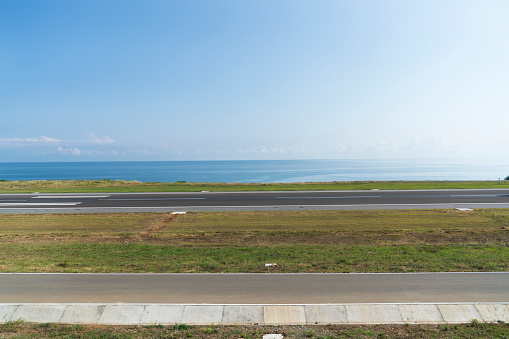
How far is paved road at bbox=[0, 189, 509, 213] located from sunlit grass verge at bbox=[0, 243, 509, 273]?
39.8 ft

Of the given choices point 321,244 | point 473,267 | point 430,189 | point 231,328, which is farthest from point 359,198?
point 231,328

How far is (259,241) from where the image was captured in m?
17.1

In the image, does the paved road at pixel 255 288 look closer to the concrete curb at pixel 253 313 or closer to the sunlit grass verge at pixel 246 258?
the concrete curb at pixel 253 313

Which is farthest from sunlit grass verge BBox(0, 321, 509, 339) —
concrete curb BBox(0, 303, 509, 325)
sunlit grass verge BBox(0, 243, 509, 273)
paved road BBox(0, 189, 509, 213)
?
paved road BBox(0, 189, 509, 213)

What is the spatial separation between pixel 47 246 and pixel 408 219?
22.9 m

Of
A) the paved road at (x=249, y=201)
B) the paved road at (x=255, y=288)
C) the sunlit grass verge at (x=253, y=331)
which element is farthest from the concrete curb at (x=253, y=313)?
the paved road at (x=249, y=201)

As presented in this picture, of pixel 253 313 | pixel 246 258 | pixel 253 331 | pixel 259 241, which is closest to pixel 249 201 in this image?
pixel 259 241

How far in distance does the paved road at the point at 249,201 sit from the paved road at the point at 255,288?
16.2 metres

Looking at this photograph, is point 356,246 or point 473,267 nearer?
point 473,267

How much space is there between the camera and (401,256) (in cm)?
1335

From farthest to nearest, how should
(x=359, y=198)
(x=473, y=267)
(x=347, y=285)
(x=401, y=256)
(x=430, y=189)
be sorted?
(x=430, y=189) → (x=359, y=198) → (x=401, y=256) → (x=473, y=267) → (x=347, y=285)

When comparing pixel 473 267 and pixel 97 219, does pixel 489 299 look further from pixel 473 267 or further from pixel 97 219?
pixel 97 219

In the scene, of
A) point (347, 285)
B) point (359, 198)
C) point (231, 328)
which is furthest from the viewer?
point (359, 198)

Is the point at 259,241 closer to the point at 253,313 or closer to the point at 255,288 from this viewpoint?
the point at 255,288
